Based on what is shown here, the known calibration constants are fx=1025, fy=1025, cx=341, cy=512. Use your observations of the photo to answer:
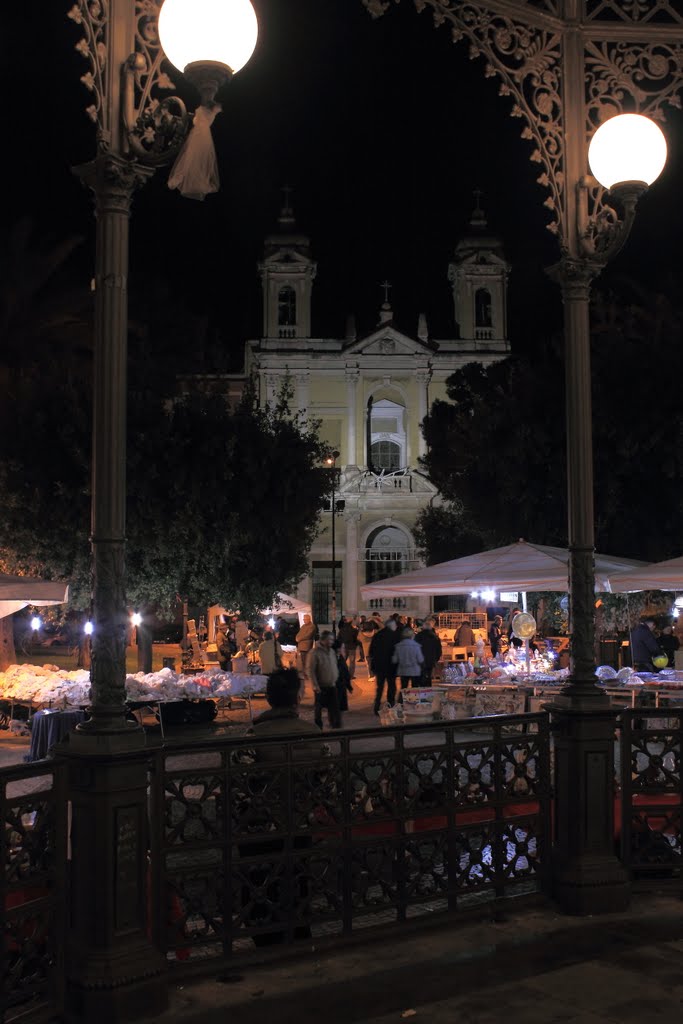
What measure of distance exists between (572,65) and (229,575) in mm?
14106

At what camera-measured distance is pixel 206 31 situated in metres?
5.08

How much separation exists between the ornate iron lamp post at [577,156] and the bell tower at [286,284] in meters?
46.3

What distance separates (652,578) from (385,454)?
42.6 m

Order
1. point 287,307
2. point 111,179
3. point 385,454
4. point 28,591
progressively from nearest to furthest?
point 111,179, point 28,591, point 287,307, point 385,454

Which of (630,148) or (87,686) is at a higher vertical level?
(630,148)

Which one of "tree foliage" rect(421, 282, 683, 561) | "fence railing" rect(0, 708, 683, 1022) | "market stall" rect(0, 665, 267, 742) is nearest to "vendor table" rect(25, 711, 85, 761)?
"market stall" rect(0, 665, 267, 742)

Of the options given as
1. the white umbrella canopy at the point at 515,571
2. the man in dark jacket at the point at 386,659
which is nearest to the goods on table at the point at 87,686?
the man in dark jacket at the point at 386,659

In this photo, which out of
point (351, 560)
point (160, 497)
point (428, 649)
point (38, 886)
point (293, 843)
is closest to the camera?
point (38, 886)

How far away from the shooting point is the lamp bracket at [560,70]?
699 cm

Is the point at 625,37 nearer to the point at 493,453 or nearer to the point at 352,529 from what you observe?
the point at 493,453

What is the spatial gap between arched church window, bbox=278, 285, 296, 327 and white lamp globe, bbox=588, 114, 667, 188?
1854 inches

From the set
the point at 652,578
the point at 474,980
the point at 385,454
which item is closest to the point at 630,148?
the point at 474,980

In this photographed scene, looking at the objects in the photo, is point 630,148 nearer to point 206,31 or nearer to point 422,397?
point 206,31

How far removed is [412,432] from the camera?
53500 mm
